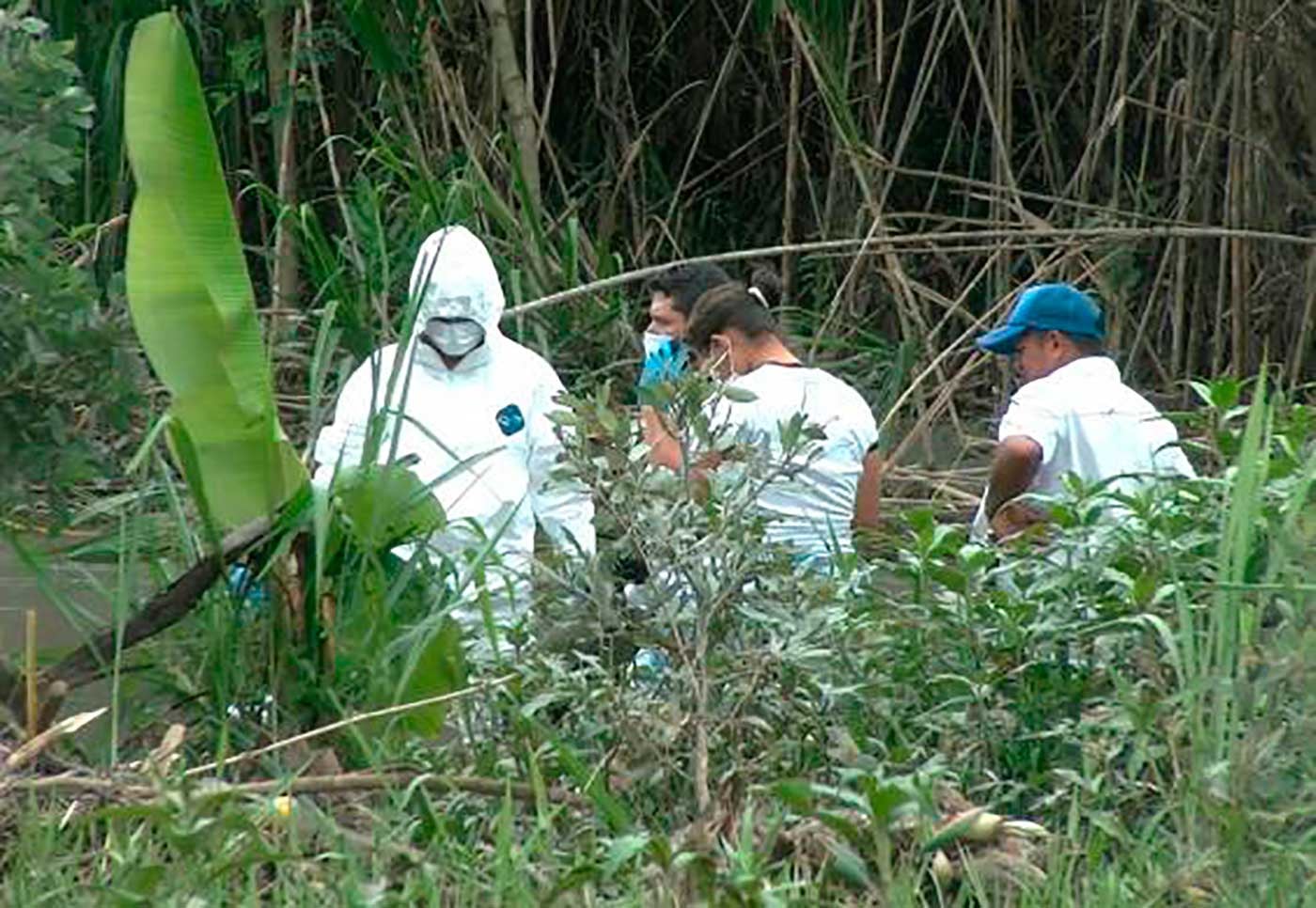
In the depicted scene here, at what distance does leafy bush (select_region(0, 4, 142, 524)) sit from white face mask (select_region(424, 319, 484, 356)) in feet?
6.58

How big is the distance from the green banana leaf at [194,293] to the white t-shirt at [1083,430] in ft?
6.55

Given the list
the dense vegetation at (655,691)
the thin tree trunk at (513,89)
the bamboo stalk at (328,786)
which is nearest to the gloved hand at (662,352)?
the dense vegetation at (655,691)

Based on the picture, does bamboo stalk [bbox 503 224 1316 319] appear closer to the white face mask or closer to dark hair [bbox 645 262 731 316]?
dark hair [bbox 645 262 731 316]

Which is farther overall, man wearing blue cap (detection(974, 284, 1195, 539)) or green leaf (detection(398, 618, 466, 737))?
man wearing blue cap (detection(974, 284, 1195, 539))

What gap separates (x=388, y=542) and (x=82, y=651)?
61 centimetres

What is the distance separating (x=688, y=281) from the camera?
827 cm

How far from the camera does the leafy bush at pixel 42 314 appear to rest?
4.96 m

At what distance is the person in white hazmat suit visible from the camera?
6840mm

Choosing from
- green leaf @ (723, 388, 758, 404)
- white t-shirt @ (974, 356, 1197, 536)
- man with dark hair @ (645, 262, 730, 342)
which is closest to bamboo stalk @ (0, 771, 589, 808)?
green leaf @ (723, 388, 758, 404)

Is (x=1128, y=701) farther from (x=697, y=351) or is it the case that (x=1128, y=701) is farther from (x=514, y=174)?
(x=514, y=174)

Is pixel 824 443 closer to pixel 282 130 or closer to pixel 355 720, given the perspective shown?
pixel 355 720

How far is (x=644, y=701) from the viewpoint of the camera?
4855 mm

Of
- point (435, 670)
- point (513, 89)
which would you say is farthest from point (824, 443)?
point (513, 89)

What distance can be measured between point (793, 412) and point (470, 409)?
0.90 meters
